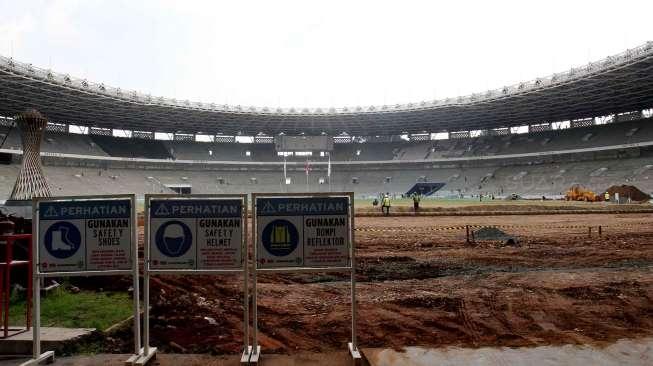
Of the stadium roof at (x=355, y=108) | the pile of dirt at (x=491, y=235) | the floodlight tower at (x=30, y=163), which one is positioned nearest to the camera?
the floodlight tower at (x=30, y=163)

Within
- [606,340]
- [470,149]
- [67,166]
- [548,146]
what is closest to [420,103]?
[470,149]

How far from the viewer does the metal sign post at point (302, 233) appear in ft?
15.5

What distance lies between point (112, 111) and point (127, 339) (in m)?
61.2

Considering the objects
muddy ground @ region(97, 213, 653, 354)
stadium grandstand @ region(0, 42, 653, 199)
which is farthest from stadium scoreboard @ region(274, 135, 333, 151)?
muddy ground @ region(97, 213, 653, 354)

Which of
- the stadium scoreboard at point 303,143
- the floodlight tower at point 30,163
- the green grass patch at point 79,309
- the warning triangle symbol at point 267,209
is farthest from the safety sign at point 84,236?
the stadium scoreboard at point 303,143

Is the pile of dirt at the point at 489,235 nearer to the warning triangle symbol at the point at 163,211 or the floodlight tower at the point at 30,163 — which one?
the warning triangle symbol at the point at 163,211

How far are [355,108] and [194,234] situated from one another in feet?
218

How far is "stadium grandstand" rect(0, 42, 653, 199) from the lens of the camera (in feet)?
166

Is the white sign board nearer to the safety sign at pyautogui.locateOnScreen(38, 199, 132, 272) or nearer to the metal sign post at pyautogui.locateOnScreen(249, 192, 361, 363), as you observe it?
the metal sign post at pyautogui.locateOnScreen(249, 192, 361, 363)

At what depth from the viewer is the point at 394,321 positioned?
6.14m

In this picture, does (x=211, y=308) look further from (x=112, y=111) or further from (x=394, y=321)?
(x=112, y=111)

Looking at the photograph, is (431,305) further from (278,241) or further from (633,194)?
(633,194)

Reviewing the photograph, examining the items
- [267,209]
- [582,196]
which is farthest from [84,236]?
[582,196]

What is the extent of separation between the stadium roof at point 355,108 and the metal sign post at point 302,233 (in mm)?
47066
